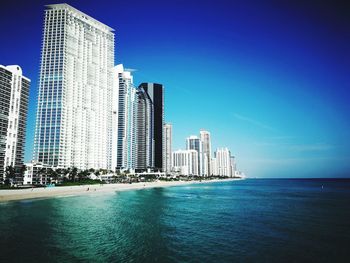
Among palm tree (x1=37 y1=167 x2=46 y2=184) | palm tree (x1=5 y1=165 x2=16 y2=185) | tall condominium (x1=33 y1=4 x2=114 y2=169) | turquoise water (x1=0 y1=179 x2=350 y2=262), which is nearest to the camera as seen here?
turquoise water (x1=0 y1=179 x2=350 y2=262)

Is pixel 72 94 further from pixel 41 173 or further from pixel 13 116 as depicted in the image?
pixel 41 173

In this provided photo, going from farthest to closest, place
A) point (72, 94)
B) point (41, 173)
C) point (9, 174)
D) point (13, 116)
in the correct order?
point (72, 94) → point (41, 173) → point (13, 116) → point (9, 174)

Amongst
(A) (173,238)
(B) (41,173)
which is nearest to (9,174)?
(B) (41,173)

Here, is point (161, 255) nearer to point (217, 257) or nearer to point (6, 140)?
point (217, 257)

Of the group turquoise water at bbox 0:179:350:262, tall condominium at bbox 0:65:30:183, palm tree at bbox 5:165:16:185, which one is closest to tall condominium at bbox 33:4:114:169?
tall condominium at bbox 0:65:30:183

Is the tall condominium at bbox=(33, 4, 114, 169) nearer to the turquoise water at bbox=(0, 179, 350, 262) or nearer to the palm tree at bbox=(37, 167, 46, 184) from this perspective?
the palm tree at bbox=(37, 167, 46, 184)

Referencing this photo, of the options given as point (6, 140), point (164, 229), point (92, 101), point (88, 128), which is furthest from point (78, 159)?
point (164, 229)
